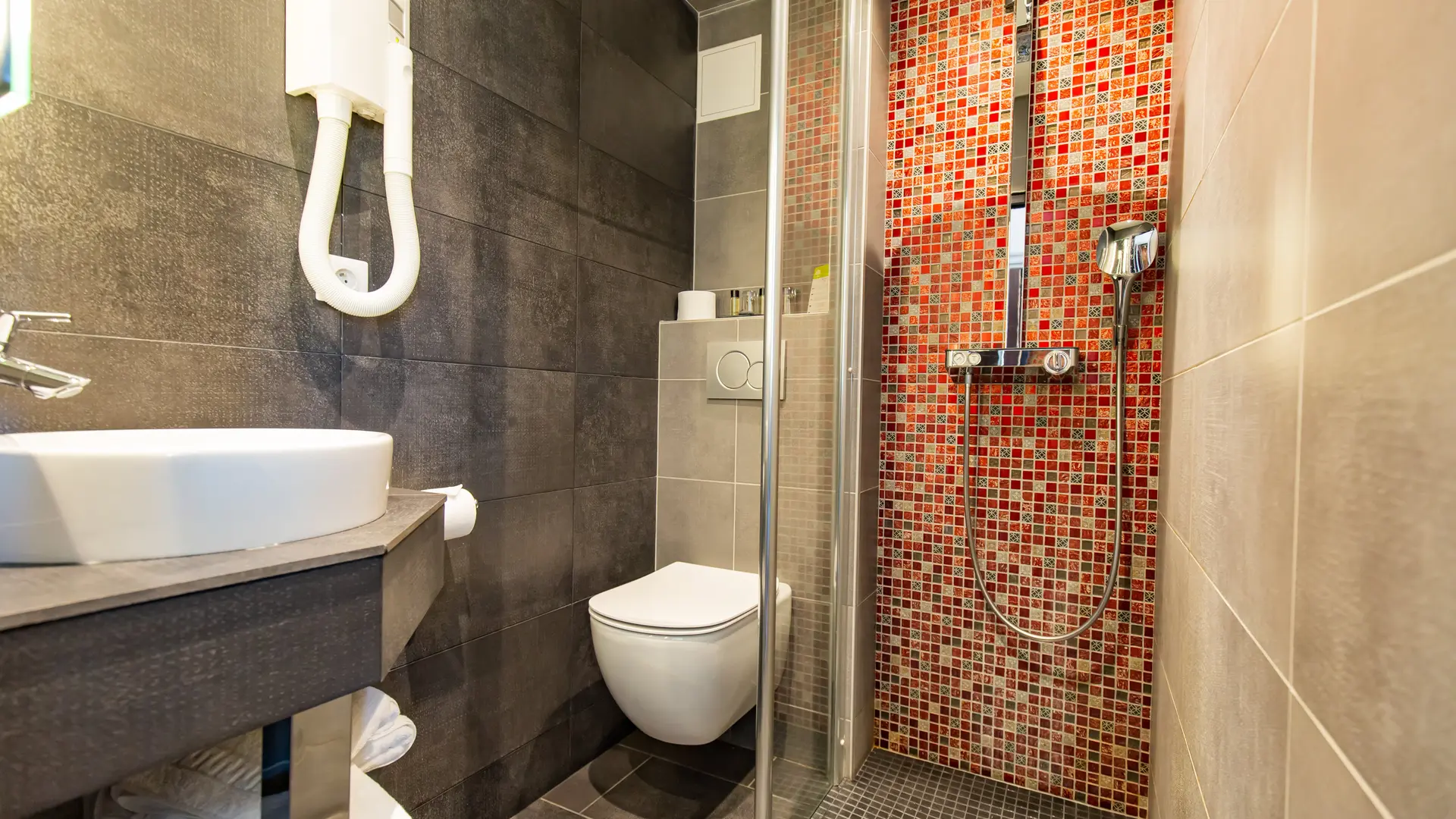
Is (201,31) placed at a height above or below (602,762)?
above

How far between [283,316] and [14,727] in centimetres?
86

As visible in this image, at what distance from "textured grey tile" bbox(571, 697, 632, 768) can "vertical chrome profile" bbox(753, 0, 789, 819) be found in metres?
0.70

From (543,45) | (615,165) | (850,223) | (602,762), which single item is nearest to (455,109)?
(543,45)

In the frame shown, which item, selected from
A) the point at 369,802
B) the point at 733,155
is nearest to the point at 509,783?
the point at 369,802

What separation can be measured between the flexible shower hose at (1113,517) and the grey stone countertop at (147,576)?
56.2 inches

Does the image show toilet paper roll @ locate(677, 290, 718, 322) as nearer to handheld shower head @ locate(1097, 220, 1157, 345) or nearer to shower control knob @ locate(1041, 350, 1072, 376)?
shower control knob @ locate(1041, 350, 1072, 376)

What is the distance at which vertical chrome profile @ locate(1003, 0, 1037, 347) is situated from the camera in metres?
1.62

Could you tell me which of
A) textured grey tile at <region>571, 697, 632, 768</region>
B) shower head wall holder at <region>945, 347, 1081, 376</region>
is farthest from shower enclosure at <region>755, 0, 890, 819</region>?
textured grey tile at <region>571, 697, 632, 768</region>

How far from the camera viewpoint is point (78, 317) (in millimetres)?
856

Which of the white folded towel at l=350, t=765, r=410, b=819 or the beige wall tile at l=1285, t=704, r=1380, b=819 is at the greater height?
the beige wall tile at l=1285, t=704, r=1380, b=819

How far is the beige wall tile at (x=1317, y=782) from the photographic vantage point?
0.35m

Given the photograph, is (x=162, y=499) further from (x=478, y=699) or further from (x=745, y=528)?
(x=745, y=528)

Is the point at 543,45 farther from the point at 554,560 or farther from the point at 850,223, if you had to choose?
the point at 554,560

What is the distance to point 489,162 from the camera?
1.47m
